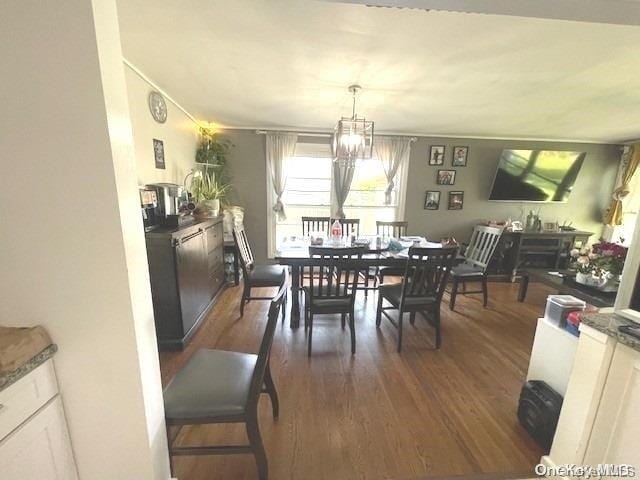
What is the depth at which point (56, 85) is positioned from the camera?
74cm

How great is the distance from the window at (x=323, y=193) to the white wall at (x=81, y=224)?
10.6 feet

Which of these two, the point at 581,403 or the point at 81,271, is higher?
the point at 81,271

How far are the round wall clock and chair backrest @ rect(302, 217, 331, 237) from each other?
1.96m

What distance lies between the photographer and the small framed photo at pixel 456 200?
4367mm

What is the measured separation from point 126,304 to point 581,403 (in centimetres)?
196

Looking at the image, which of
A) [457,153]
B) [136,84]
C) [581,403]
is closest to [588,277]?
[581,403]

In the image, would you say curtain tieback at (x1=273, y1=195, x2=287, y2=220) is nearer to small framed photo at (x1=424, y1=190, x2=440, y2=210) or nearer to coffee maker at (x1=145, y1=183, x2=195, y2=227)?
coffee maker at (x1=145, y1=183, x2=195, y2=227)

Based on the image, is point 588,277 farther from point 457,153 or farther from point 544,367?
point 457,153

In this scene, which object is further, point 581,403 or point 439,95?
point 439,95

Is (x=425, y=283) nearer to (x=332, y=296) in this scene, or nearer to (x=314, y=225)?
(x=332, y=296)

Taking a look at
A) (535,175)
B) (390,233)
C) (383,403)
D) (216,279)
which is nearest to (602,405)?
(383,403)

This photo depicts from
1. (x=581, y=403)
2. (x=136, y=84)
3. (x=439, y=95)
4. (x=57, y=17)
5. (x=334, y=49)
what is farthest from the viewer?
(x=439, y=95)

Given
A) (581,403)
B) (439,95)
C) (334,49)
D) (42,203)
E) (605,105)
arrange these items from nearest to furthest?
(42,203) → (581,403) → (334,49) → (439,95) → (605,105)

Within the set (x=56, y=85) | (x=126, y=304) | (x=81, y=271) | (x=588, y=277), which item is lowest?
(x=588, y=277)
